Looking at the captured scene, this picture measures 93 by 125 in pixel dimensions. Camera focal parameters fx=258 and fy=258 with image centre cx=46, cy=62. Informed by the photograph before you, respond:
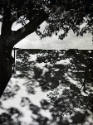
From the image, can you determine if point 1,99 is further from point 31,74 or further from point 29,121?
point 31,74

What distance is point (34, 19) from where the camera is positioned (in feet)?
46.2

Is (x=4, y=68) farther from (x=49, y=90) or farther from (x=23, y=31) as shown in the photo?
(x=49, y=90)

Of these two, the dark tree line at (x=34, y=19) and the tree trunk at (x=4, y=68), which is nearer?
the dark tree line at (x=34, y=19)

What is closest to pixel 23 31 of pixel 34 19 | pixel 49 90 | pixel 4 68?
pixel 34 19

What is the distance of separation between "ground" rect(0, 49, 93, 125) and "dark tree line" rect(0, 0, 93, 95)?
1.33 meters

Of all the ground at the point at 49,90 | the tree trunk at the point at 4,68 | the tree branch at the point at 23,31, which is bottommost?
the ground at the point at 49,90

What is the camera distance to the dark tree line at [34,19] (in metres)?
12.3

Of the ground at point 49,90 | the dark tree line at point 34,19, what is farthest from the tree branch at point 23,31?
the ground at point 49,90

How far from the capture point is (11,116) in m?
11.9

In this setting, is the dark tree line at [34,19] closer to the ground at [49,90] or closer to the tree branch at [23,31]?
the tree branch at [23,31]

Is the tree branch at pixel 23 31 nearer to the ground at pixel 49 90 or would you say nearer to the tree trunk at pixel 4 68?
the tree trunk at pixel 4 68

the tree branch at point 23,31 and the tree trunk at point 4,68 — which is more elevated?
the tree branch at point 23,31

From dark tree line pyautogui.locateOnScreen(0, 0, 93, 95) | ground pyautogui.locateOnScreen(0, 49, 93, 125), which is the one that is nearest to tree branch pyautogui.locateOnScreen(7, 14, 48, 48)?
dark tree line pyautogui.locateOnScreen(0, 0, 93, 95)

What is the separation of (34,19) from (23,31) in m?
0.90
